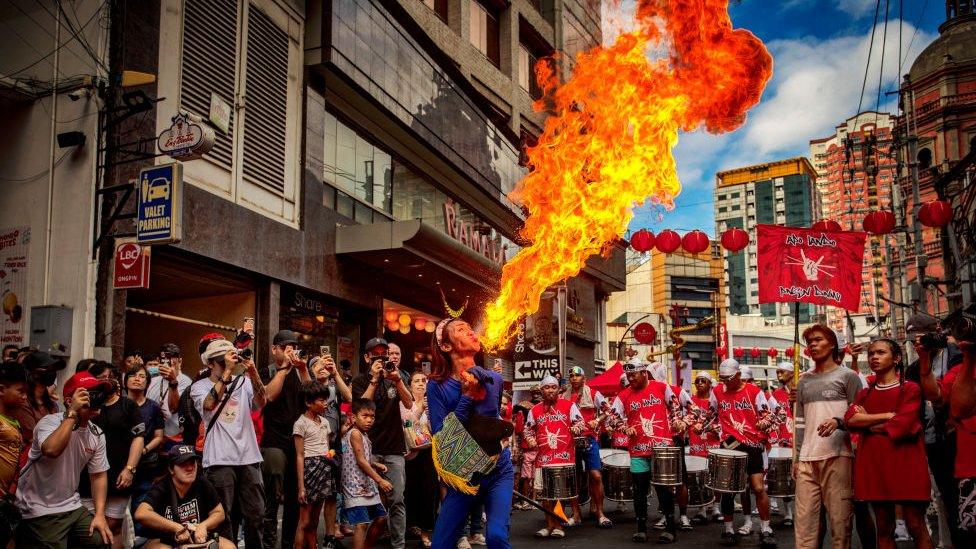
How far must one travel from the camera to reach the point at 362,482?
26.8 feet

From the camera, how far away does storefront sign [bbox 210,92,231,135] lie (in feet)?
45.0

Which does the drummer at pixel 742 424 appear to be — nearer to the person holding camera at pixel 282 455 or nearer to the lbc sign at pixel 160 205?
the person holding camera at pixel 282 455

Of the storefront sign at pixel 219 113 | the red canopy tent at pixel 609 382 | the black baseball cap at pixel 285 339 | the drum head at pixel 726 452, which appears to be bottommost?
the drum head at pixel 726 452

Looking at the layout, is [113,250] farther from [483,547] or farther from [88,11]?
[483,547]

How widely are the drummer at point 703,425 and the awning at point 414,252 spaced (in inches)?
289

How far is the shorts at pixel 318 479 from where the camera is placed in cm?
795

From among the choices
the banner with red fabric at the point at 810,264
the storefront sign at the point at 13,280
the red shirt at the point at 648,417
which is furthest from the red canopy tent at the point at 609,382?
the storefront sign at the point at 13,280

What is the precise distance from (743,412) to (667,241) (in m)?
9.54

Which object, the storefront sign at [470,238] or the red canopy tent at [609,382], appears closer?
the red canopy tent at [609,382]

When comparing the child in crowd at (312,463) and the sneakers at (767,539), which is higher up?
the child in crowd at (312,463)

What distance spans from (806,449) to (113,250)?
9.66m

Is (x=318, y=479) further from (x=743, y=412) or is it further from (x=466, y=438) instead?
(x=743, y=412)

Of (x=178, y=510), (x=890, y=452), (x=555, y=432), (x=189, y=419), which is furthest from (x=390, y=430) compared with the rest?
(x=890, y=452)

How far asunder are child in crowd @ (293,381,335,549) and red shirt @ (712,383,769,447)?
517cm
